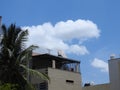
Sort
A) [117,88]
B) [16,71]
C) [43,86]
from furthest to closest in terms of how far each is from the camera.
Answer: [117,88] → [43,86] → [16,71]

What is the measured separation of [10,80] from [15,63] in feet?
4.93

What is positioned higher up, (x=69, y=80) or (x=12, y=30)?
(x=12, y=30)

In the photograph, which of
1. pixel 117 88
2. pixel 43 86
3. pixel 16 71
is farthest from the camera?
pixel 117 88

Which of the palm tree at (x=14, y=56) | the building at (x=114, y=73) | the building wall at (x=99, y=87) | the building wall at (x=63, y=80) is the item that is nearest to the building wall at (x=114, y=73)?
the building at (x=114, y=73)

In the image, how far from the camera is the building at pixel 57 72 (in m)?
51.2

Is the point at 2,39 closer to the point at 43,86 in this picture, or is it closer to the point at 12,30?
the point at 12,30

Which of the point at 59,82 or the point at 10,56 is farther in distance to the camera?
the point at 59,82

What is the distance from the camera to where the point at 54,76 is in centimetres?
5159

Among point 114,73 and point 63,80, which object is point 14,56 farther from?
point 114,73

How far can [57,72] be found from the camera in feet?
171

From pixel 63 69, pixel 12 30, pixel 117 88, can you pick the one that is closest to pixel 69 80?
pixel 63 69

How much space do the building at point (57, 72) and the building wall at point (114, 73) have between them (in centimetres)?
461

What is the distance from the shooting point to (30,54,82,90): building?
51250 millimetres

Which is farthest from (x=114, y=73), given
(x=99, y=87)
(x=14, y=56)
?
(x=14, y=56)
